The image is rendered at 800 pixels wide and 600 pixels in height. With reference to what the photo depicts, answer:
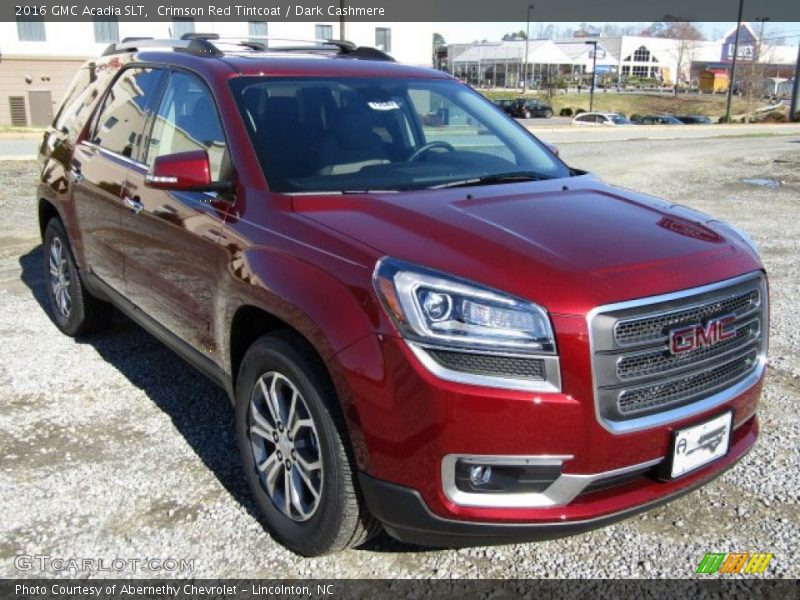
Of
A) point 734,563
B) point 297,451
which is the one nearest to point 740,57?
point 734,563

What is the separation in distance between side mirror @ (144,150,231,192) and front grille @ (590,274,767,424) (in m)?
1.71

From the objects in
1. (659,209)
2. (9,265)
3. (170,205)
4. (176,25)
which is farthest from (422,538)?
(176,25)

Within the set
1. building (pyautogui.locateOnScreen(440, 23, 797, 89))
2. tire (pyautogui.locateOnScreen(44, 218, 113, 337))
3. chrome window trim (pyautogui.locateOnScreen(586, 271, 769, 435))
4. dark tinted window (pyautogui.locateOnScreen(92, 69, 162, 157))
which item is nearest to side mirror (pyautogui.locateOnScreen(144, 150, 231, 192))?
dark tinted window (pyautogui.locateOnScreen(92, 69, 162, 157))

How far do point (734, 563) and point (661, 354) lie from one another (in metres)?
1.02

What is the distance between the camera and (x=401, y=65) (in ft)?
14.5

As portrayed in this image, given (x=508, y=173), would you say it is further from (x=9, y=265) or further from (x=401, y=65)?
(x=9, y=265)

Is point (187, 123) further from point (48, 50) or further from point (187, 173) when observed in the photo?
point (48, 50)

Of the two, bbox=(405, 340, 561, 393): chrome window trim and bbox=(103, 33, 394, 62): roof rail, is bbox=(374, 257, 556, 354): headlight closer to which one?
bbox=(405, 340, 561, 393): chrome window trim

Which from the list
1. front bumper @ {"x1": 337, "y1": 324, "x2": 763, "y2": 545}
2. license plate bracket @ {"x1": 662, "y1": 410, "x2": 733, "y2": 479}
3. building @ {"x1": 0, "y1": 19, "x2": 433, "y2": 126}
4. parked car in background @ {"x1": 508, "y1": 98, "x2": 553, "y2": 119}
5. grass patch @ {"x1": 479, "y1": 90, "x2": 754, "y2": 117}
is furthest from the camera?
grass patch @ {"x1": 479, "y1": 90, "x2": 754, "y2": 117}

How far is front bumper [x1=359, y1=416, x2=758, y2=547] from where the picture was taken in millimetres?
2486

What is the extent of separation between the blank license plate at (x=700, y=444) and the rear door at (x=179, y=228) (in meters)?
1.88

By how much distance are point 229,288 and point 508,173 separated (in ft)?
4.66

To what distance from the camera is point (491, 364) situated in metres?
2.41
